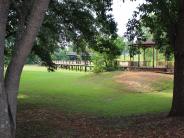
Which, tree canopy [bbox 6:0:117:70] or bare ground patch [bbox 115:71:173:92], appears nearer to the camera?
tree canopy [bbox 6:0:117:70]

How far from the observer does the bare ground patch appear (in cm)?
3291

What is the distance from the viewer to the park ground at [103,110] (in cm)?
1225

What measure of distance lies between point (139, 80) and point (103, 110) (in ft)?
48.6

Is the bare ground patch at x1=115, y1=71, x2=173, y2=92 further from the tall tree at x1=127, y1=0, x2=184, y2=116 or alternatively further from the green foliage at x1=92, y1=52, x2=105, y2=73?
the tall tree at x1=127, y1=0, x2=184, y2=116

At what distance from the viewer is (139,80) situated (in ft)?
115

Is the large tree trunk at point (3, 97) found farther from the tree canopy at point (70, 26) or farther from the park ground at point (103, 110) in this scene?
the tree canopy at point (70, 26)

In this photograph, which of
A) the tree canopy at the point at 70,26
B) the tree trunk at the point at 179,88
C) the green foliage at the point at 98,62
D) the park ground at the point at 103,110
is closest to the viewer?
the park ground at the point at 103,110

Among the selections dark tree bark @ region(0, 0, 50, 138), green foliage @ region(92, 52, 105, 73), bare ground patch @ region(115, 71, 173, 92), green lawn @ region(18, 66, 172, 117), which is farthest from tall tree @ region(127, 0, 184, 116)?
green foliage @ region(92, 52, 105, 73)

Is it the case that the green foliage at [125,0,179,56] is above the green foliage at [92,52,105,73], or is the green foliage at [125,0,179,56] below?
above

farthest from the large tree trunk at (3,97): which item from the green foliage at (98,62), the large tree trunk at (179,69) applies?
the green foliage at (98,62)

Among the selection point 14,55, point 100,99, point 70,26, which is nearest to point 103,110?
point 70,26

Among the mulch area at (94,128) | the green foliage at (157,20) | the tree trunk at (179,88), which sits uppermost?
the green foliage at (157,20)

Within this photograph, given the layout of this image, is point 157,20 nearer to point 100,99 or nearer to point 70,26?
point 70,26

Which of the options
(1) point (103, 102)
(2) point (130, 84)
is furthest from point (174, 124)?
(2) point (130, 84)
